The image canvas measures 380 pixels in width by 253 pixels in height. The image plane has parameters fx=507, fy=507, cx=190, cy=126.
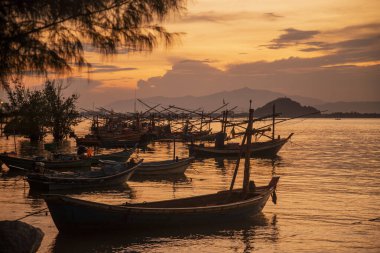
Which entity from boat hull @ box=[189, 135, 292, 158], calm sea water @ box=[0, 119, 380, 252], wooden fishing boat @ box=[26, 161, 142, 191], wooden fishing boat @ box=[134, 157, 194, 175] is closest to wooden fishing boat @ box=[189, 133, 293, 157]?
boat hull @ box=[189, 135, 292, 158]

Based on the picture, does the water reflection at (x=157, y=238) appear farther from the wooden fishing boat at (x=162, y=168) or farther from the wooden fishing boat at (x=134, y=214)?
the wooden fishing boat at (x=162, y=168)

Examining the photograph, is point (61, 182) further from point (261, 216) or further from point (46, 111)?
point (46, 111)

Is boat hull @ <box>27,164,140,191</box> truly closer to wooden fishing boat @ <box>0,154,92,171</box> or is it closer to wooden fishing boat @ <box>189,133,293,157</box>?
wooden fishing boat @ <box>0,154,92,171</box>

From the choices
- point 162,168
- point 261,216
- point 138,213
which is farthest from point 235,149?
point 138,213

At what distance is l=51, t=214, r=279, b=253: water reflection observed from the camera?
17688 mm

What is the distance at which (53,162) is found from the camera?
1391 inches

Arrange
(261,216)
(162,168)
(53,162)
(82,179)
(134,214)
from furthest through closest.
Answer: (162,168) → (53,162) → (82,179) → (261,216) → (134,214)

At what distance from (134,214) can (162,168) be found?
61.0ft

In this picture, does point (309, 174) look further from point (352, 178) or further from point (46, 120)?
point (46, 120)

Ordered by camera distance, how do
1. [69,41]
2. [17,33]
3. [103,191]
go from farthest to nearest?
[103,191]
[69,41]
[17,33]

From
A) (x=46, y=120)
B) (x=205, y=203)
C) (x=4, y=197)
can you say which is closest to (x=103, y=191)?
(x=4, y=197)

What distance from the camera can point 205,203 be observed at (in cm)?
2191

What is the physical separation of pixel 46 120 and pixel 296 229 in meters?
54.2

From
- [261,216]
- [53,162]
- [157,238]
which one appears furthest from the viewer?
[53,162]
